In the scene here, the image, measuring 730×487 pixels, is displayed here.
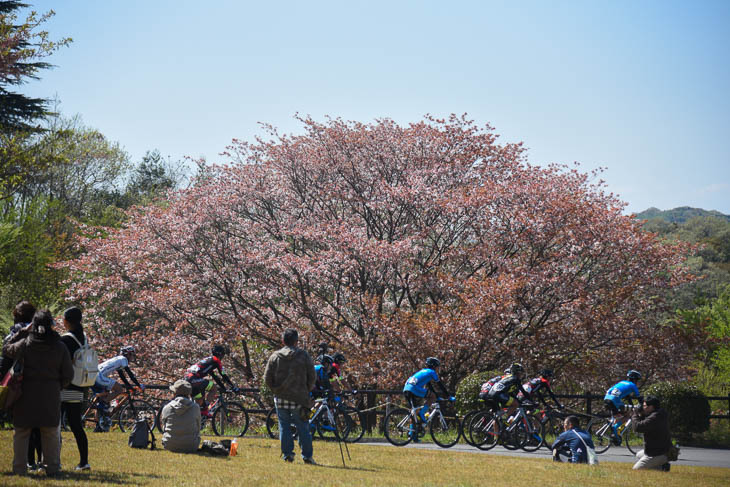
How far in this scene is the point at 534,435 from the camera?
47.2 ft

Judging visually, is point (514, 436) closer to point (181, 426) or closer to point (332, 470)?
point (332, 470)

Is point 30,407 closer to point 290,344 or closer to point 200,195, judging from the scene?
point 290,344

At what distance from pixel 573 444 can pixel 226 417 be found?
738cm

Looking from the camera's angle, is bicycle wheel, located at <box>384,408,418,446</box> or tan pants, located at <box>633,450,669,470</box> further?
bicycle wheel, located at <box>384,408,418,446</box>

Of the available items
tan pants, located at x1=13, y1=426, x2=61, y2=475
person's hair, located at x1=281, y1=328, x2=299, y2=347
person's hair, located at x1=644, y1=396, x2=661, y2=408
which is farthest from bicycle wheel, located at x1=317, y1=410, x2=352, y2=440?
tan pants, located at x1=13, y1=426, x2=61, y2=475

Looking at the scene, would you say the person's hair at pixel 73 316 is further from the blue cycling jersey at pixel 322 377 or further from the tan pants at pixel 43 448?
the blue cycling jersey at pixel 322 377

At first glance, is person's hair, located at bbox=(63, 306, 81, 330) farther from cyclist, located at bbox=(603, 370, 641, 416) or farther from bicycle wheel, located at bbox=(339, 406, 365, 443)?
cyclist, located at bbox=(603, 370, 641, 416)

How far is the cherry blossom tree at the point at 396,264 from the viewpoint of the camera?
1992 centimetres

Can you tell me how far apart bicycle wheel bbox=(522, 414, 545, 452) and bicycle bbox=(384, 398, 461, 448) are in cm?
143

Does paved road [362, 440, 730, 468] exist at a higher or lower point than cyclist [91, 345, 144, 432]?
lower

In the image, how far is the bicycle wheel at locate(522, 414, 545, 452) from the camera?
14.3 metres

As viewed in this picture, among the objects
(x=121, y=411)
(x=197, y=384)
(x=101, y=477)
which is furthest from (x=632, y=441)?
(x=101, y=477)

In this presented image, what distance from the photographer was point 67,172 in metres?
42.7

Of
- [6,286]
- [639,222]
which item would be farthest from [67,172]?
[639,222]
